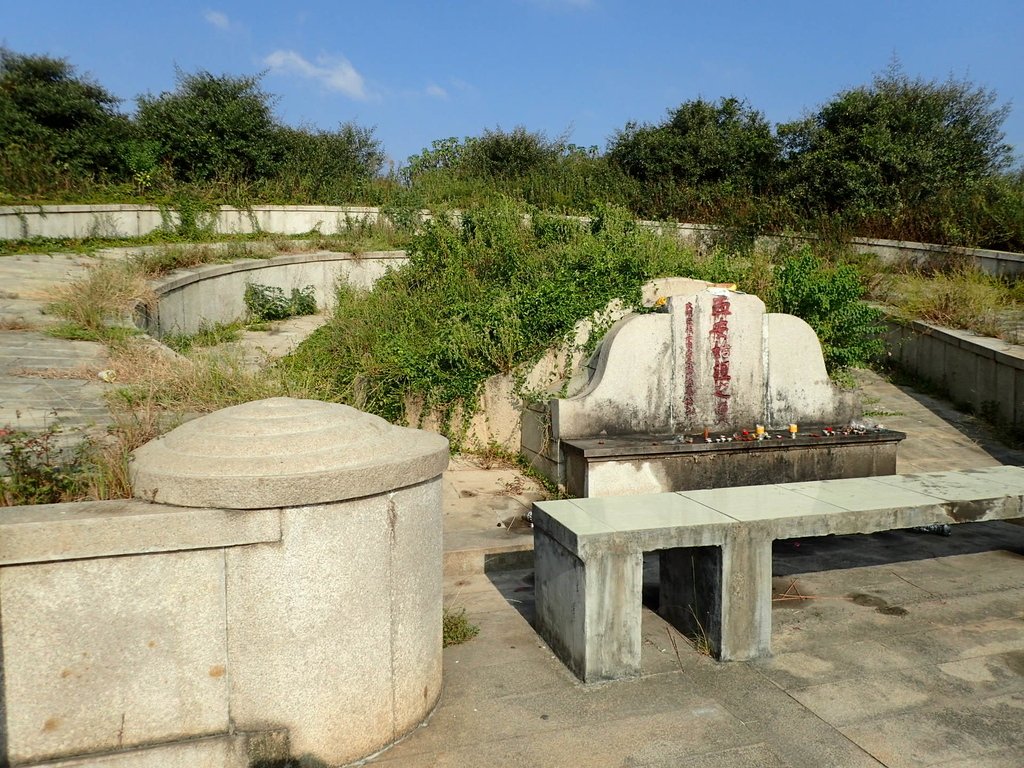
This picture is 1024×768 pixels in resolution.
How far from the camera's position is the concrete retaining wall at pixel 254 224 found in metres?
11.5

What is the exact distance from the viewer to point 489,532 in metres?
5.56

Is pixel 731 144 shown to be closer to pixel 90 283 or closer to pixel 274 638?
pixel 90 283

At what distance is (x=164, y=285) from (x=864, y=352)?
7871 mm

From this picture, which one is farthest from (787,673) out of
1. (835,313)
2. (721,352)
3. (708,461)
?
(835,313)

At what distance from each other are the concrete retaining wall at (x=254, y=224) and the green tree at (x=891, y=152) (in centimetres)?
130

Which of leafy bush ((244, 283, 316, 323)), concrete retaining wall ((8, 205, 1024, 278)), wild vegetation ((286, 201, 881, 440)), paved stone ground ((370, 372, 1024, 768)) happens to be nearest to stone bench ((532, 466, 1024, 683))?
paved stone ground ((370, 372, 1024, 768))

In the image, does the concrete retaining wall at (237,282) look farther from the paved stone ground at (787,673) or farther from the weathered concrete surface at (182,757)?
the weathered concrete surface at (182,757)

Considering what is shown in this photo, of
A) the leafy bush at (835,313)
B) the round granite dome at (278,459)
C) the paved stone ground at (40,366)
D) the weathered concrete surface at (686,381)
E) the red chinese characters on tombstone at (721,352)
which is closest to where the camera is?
the round granite dome at (278,459)

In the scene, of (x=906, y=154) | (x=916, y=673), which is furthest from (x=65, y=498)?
(x=906, y=154)

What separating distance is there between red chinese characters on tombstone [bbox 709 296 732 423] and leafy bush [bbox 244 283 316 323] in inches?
301

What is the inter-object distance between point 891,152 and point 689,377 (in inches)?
371

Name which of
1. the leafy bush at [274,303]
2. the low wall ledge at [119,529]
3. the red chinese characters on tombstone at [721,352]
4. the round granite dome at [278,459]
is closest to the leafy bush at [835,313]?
the red chinese characters on tombstone at [721,352]

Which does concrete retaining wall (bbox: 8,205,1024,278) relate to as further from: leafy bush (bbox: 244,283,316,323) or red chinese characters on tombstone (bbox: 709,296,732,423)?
red chinese characters on tombstone (bbox: 709,296,732,423)

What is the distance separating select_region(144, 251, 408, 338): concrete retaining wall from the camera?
380 inches
